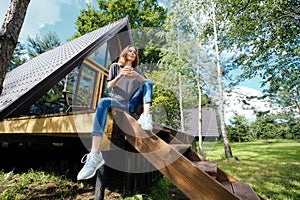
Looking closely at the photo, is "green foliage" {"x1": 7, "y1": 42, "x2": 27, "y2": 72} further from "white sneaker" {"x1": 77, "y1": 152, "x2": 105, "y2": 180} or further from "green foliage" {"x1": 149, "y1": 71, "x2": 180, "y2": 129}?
"white sneaker" {"x1": 77, "y1": 152, "x2": 105, "y2": 180}

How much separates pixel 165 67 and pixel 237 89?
3.94 meters

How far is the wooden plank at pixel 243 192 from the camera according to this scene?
4.44 feet

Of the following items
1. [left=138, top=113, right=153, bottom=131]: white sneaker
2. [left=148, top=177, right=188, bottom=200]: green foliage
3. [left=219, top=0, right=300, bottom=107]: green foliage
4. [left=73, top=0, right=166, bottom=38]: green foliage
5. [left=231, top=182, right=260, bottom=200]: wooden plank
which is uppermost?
[left=73, top=0, right=166, bottom=38]: green foliage

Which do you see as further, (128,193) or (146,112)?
(128,193)

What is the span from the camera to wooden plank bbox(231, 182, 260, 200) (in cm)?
135

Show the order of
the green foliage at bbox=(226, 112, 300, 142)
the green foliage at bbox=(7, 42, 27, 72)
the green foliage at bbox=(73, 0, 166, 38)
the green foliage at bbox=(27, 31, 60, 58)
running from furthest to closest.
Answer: the green foliage at bbox=(226, 112, 300, 142) < the green foliage at bbox=(7, 42, 27, 72) < the green foliage at bbox=(27, 31, 60, 58) < the green foliage at bbox=(73, 0, 166, 38)

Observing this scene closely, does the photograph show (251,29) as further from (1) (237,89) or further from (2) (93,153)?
(2) (93,153)

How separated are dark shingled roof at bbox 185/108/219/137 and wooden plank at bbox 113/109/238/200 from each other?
815cm

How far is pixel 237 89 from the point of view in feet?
28.3

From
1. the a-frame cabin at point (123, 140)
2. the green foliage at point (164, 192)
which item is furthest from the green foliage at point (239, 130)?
the a-frame cabin at point (123, 140)

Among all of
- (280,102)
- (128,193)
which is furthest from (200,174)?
(280,102)

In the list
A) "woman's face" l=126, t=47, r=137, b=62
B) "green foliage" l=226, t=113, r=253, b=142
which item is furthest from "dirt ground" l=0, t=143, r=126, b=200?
"green foliage" l=226, t=113, r=253, b=142

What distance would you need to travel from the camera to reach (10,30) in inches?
72.0

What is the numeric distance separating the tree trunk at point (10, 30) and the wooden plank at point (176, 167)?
148 centimetres
